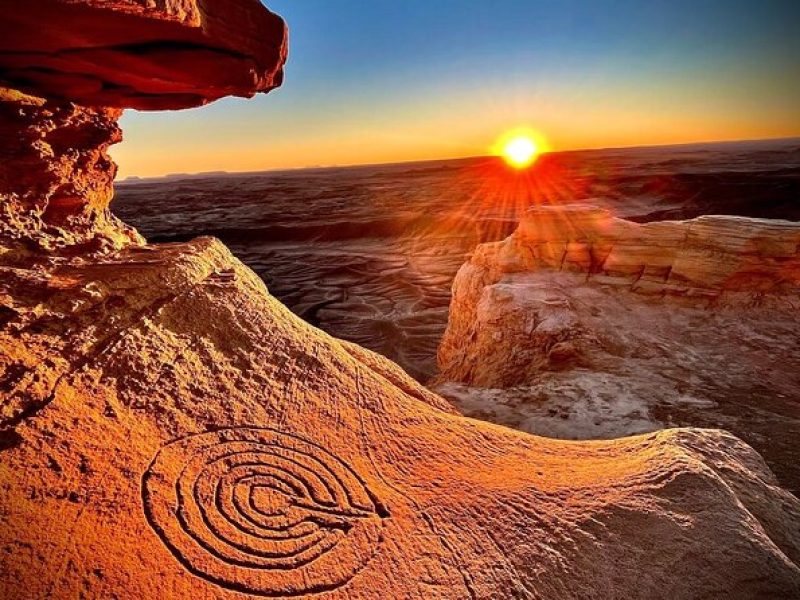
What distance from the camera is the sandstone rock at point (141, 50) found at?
2350mm

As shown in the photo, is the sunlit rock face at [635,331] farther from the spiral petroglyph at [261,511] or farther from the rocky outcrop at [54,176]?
the rocky outcrop at [54,176]

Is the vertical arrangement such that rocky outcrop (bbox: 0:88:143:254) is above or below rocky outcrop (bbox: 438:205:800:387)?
above

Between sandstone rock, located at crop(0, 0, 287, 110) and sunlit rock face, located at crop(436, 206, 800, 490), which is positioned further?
sunlit rock face, located at crop(436, 206, 800, 490)

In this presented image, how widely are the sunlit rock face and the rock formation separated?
1.97m

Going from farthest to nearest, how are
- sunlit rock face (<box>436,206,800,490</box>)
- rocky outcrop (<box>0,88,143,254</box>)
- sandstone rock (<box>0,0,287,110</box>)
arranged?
sunlit rock face (<box>436,206,800,490</box>) < rocky outcrop (<box>0,88,143,254</box>) < sandstone rock (<box>0,0,287,110</box>)

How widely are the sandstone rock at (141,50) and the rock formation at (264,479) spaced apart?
0.04m

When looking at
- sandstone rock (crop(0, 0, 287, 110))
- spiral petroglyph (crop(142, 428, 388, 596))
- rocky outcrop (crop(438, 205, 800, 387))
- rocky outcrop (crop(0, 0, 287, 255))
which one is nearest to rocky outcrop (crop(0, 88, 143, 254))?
rocky outcrop (crop(0, 0, 287, 255))

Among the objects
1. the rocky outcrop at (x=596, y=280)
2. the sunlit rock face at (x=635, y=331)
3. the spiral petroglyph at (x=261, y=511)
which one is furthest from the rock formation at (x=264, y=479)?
the rocky outcrop at (x=596, y=280)

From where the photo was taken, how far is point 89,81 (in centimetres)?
294

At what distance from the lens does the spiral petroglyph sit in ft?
6.05

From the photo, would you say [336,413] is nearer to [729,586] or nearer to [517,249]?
[729,586]

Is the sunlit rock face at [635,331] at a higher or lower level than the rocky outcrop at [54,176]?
lower

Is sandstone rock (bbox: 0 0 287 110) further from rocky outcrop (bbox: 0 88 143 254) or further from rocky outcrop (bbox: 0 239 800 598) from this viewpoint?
rocky outcrop (bbox: 0 239 800 598)

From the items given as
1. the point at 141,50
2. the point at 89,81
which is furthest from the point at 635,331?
the point at 89,81
